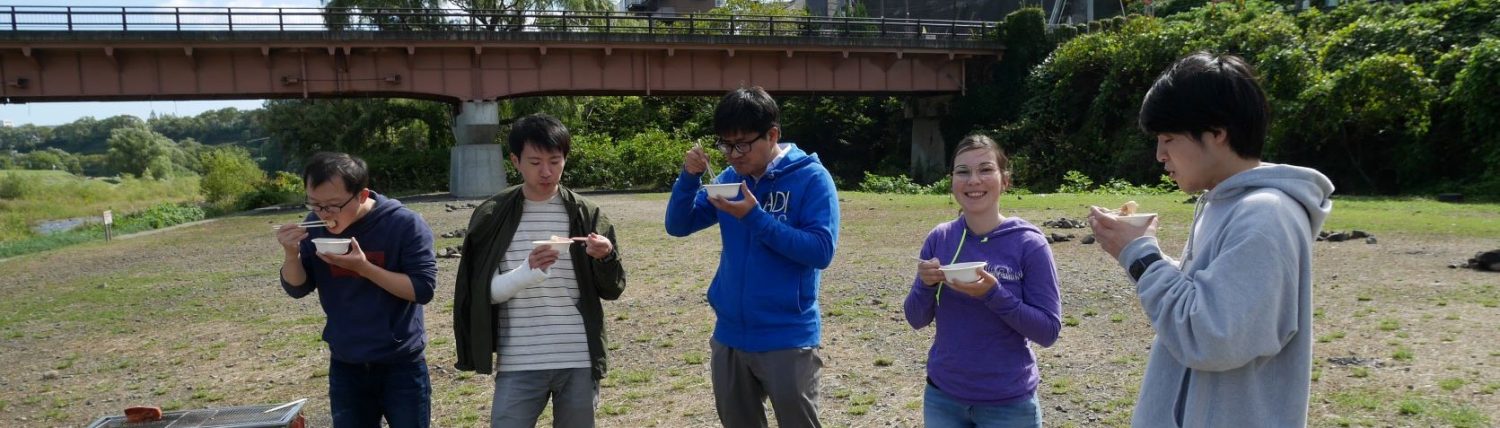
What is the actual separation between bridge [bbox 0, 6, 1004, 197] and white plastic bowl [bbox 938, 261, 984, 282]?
28.3m

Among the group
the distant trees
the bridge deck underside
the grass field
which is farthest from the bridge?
the distant trees

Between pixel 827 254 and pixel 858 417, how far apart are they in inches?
104

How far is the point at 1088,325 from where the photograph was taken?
28.1ft

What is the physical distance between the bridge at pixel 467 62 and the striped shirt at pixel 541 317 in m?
26.9

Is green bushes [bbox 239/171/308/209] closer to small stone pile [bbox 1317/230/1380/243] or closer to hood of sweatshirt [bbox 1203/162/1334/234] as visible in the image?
small stone pile [bbox 1317/230/1380/243]

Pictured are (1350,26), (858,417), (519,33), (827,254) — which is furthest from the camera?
(519,33)

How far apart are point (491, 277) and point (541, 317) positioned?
0.26m

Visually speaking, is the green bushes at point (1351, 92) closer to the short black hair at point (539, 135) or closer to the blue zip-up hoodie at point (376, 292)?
the short black hair at point (539, 135)

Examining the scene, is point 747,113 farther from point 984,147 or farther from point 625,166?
point 625,166

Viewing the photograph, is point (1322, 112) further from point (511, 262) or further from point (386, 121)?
point (386, 121)

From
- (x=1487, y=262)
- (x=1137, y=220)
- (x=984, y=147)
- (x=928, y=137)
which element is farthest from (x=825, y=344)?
(x=928, y=137)

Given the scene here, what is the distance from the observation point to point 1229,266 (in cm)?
208

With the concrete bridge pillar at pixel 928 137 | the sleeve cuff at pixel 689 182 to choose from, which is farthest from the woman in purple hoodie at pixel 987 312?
the concrete bridge pillar at pixel 928 137

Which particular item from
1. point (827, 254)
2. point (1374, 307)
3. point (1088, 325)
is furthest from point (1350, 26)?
point (827, 254)
